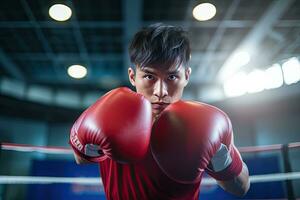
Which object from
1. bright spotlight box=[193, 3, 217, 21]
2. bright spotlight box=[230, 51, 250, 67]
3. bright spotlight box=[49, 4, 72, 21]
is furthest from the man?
bright spotlight box=[230, 51, 250, 67]

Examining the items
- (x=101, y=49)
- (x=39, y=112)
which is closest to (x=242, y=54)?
(x=101, y=49)

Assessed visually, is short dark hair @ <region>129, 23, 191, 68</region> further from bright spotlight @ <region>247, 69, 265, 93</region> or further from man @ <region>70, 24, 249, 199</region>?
bright spotlight @ <region>247, 69, 265, 93</region>

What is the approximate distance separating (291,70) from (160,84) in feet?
16.8

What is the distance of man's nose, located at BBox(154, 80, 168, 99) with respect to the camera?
2.43 ft

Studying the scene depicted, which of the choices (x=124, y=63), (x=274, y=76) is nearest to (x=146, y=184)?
(x=124, y=63)

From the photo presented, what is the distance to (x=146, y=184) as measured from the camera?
710mm

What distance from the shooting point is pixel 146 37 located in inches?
31.5

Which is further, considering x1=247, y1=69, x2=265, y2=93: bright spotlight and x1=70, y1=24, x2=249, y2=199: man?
x1=247, y1=69, x2=265, y2=93: bright spotlight

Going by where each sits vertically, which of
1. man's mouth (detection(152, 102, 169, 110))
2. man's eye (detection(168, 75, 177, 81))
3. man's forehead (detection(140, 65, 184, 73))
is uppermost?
man's forehead (detection(140, 65, 184, 73))

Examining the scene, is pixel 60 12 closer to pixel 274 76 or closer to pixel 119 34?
pixel 119 34

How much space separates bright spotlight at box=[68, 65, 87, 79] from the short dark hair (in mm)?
4539

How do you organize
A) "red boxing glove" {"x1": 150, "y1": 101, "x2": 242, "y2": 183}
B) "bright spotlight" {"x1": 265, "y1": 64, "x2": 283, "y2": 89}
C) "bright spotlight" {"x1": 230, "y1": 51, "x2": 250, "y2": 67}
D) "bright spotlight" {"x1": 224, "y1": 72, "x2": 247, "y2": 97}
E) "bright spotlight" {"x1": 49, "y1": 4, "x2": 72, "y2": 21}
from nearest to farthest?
"red boxing glove" {"x1": 150, "y1": 101, "x2": 242, "y2": 183} < "bright spotlight" {"x1": 49, "y1": 4, "x2": 72, "y2": 21} < "bright spotlight" {"x1": 230, "y1": 51, "x2": 250, "y2": 67} < "bright spotlight" {"x1": 265, "y1": 64, "x2": 283, "y2": 89} < "bright spotlight" {"x1": 224, "y1": 72, "x2": 247, "y2": 97}

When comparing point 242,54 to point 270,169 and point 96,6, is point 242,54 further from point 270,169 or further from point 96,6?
point 96,6

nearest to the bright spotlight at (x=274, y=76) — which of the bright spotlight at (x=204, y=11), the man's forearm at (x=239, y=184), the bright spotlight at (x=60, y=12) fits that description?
the bright spotlight at (x=204, y=11)
